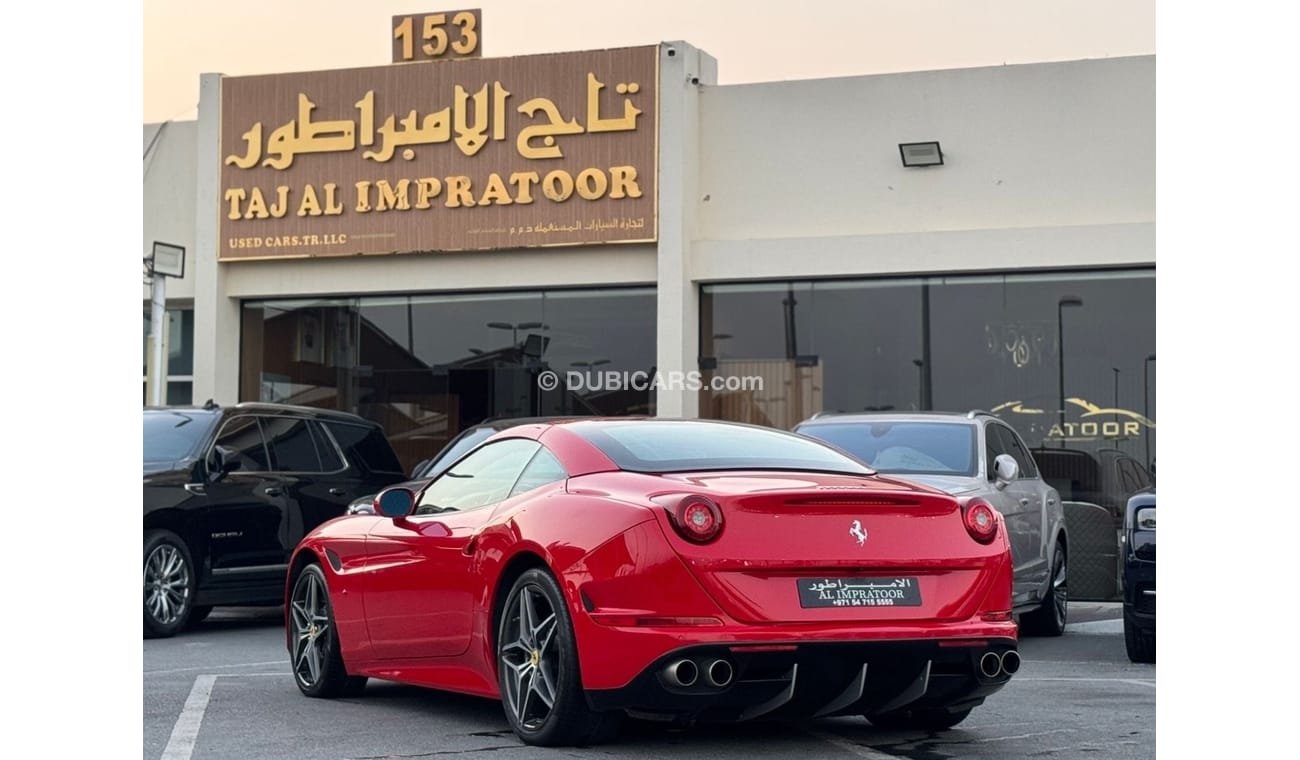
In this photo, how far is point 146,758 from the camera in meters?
7.38

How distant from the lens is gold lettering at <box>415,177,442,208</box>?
78.8 ft

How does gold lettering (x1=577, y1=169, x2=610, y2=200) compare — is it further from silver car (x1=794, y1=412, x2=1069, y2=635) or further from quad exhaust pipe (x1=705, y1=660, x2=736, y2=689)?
quad exhaust pipe (x1=705, y1=660, x2=736, y2=689)

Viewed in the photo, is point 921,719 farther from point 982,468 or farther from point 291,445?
point 291,445

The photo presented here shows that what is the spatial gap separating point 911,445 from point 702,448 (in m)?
5.57

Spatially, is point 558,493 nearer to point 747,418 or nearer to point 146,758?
point 146,758

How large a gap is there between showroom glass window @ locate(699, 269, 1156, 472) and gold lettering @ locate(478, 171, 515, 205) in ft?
8.98

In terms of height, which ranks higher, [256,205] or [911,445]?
[256,205]

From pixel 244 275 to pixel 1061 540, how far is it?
1378 centimetres

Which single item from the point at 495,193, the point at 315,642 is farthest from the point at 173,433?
the point at 495,193

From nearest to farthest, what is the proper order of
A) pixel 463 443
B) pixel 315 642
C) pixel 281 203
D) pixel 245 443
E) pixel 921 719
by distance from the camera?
1. pixel 921 719
2. pixel 315 642
3. pixel 463 443
4. pixel 245 443
5. pixel 281 203

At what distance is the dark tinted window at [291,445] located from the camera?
15469 millimetres

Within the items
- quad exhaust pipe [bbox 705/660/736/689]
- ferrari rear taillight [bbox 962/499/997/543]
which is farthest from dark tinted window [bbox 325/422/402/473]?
quad exhaust pipe [bbox 705/660/736/689]

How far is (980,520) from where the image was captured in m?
7.64

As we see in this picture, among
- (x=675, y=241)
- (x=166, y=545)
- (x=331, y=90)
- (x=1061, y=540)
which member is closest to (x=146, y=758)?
(x=166, y=545)
